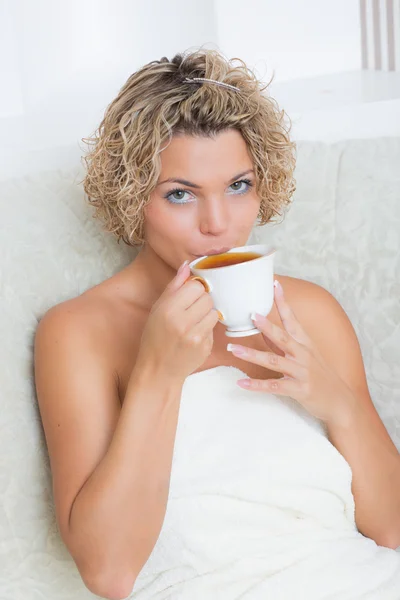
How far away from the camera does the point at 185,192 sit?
142cm

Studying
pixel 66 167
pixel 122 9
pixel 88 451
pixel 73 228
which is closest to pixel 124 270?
pixel 73 228

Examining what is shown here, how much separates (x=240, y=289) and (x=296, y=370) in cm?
22

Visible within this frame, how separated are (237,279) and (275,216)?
675 millimetres

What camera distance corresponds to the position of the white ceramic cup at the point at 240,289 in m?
1.18

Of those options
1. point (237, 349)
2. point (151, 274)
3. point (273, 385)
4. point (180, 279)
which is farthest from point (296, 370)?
point (151, 274)

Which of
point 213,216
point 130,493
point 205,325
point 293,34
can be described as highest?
point 293,34

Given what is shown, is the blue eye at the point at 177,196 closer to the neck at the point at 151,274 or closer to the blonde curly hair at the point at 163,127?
the blonde curly hair at the point at 163,127

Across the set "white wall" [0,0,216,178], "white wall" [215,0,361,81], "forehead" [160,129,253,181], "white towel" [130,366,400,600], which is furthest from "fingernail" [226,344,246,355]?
"white wall" [215,0,361,81]

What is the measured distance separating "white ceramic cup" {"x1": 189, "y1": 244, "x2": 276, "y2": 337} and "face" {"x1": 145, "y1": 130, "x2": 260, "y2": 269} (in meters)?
0.15

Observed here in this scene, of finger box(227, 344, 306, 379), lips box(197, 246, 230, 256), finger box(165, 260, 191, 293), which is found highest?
finger box(165, 260, 191, 293)

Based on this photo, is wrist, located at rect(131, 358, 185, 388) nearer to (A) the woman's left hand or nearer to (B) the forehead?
(A) the woman's left hand

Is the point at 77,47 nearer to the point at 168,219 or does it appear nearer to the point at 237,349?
the point at 168,219

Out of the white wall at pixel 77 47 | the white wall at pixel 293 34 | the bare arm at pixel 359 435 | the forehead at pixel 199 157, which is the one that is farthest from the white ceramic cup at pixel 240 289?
the white wall at pixel 293 34

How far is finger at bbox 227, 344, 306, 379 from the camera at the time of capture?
124 centimetres
